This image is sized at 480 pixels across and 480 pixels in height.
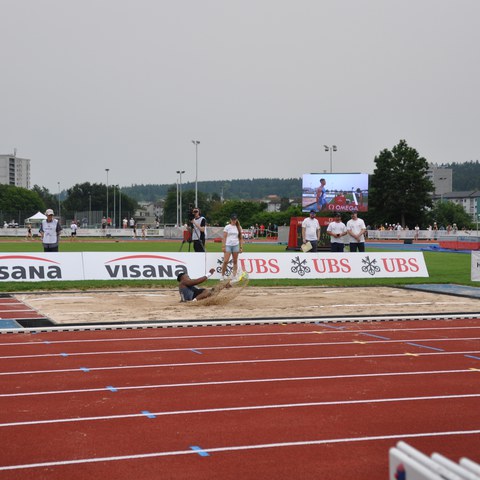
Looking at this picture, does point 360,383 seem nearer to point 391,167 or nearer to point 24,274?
point 24,274

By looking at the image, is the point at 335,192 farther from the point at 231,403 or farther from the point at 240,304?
the point at 231,403

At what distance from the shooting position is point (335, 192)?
172 ft

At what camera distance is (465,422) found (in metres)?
6.92

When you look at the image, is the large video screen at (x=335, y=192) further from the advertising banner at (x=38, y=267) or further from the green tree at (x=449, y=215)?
the green tree at (x=449, y=215)

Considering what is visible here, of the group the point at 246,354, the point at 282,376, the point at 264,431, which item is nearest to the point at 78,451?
the point at 264,431

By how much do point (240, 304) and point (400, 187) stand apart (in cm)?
8918

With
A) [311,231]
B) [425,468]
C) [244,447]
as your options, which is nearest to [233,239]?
[311,231]

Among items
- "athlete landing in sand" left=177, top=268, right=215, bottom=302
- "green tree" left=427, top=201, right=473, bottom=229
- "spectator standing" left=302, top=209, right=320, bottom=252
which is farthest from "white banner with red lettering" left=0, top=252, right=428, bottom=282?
"green tree" left=427, top=201, right=473, bottom=229

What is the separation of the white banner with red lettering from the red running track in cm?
943

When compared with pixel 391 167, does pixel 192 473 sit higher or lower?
lower

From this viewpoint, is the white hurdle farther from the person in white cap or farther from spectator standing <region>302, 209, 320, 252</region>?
spectator standing <region>302, 209, 320, 252</region>

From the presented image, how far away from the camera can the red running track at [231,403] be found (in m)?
5.82

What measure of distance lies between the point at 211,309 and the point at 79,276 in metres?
7.13

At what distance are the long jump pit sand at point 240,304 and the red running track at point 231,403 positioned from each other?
2.37 m
